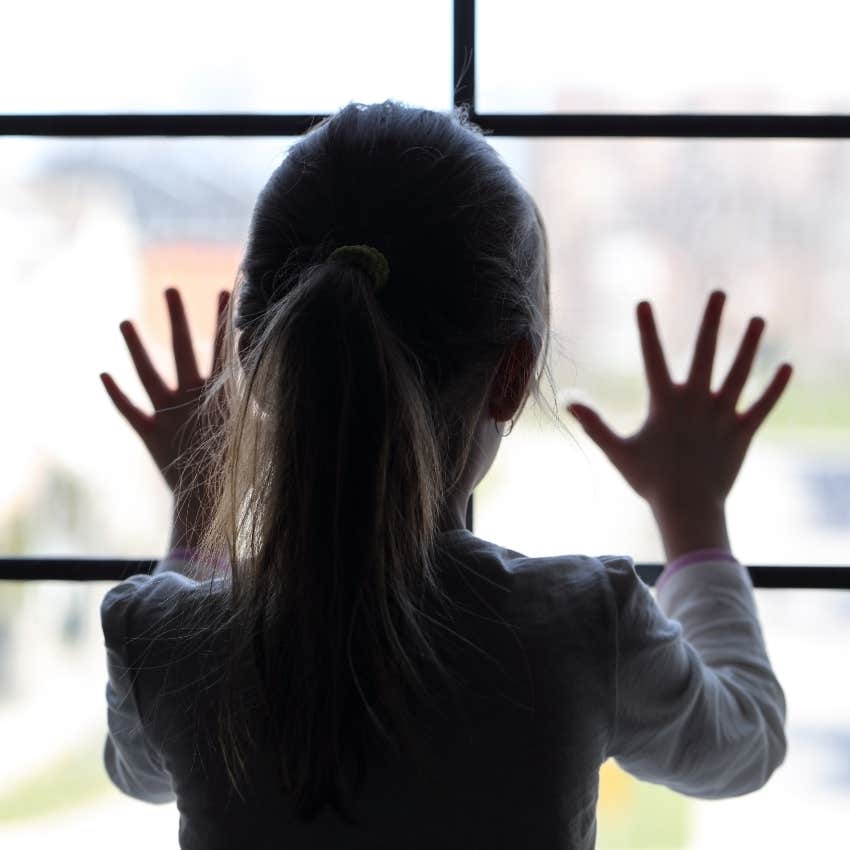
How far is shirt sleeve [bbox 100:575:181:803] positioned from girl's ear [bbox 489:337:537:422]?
13.0 inches

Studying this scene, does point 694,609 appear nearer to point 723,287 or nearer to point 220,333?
point 723,287

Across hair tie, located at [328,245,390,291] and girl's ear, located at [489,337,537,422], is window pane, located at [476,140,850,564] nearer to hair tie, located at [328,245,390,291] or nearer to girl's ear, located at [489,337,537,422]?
girl's ear, located at [489,337,537,422]

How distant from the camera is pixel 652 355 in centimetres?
97

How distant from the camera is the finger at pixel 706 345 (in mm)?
949

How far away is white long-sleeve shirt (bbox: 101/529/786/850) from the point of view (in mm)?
715

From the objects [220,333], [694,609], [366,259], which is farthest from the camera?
[220,333]

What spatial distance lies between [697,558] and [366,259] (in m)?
0.44

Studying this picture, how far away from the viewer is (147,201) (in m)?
1.07

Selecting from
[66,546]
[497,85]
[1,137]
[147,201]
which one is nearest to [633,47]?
[497,85]

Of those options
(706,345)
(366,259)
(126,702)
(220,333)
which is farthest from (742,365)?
(126,702)

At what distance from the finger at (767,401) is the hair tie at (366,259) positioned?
0.43 meters

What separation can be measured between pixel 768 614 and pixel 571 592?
41 cm

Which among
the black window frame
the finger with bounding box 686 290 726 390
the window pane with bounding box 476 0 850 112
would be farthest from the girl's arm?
the window pane with bounding box 476 0 850 112

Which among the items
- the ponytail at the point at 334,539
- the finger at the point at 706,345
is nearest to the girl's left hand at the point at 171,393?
the ponytail at the point at 334,539
